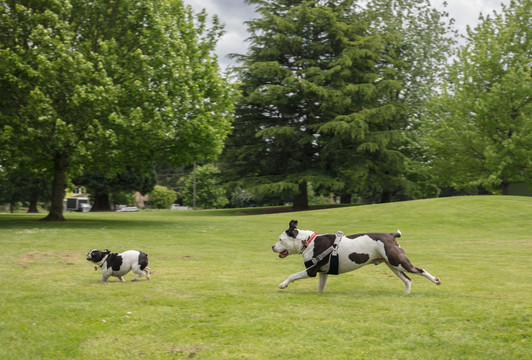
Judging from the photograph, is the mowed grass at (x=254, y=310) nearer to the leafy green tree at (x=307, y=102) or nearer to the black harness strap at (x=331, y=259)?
the black harness strap at (x=331, y=259)

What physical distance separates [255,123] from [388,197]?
17.4m

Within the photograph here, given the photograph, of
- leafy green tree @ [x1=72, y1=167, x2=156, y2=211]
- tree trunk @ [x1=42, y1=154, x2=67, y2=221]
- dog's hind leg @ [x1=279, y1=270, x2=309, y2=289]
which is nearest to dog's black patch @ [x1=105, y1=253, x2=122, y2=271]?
dog's hind leg @ [x1=279, y1=270, x2=309, y2=289]

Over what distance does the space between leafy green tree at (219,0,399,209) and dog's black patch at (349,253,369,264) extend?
37851 mm

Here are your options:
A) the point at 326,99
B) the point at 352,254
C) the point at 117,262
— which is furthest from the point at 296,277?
the point at 326,99

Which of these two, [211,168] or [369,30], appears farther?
[211,168]

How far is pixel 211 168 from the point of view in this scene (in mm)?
90562

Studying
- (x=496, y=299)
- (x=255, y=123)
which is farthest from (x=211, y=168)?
(x=496, y=299)

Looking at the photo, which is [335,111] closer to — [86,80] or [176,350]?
[86,80]

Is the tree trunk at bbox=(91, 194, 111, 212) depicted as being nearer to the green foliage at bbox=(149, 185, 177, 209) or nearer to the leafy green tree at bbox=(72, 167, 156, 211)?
the leafy green tree at bbox=(72, 167, 156, 211)

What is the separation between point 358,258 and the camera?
9359 millimetres

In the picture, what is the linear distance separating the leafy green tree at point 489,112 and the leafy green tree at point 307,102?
6.57m

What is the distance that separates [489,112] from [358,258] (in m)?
36.3

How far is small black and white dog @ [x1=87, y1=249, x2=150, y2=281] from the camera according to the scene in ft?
36.1

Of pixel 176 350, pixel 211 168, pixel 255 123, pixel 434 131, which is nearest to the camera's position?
pixel 176 350
